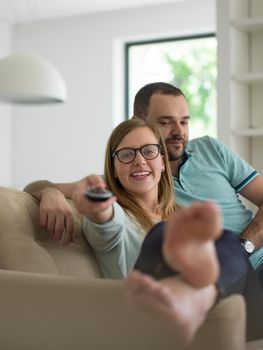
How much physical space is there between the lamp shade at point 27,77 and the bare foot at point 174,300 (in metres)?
2.94

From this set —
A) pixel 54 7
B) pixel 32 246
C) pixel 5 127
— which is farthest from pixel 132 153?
pixel 5 127

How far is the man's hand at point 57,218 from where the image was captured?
1687 mm

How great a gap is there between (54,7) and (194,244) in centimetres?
563

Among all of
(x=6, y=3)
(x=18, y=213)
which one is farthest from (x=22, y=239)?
(x=6, y=3)

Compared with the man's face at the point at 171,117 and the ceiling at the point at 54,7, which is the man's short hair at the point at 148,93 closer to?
the man's face at the point at 171,117

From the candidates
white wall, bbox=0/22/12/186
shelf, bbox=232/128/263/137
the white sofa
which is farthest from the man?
white wall, bbox=0/22/12/186

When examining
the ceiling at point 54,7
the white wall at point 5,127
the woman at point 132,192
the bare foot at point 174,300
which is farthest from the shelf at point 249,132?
the white wall at point 5,127

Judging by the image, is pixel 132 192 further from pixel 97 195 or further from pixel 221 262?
pixel 221 262

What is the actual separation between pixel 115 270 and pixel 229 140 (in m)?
2.14

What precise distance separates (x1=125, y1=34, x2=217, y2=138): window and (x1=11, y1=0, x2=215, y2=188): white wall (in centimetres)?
21

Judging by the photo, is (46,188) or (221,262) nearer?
(221,262)

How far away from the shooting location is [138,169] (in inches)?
72.0

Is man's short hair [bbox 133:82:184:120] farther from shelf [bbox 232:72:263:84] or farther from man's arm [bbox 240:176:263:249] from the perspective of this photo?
shelf [bbox 232:72:263:84]

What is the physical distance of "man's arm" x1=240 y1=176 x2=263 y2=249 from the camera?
209 cm
